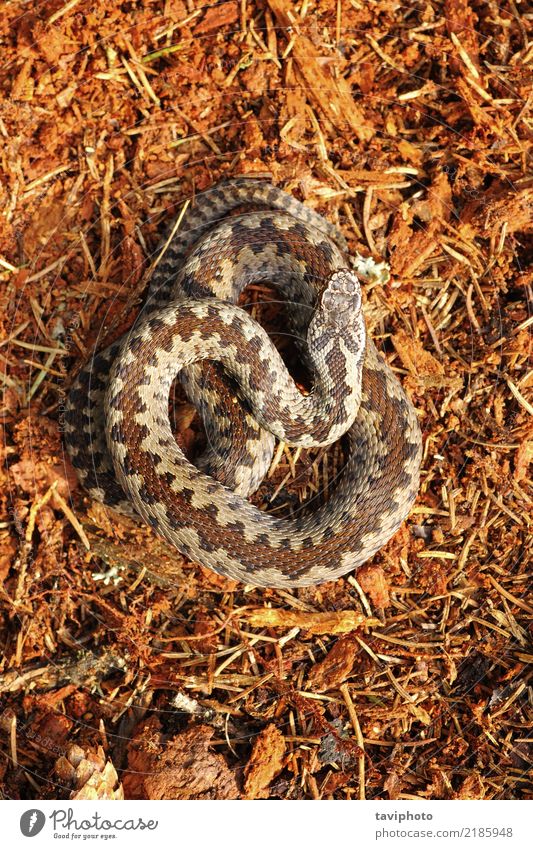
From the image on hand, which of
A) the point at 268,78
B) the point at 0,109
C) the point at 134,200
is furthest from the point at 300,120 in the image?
the point at 0,109

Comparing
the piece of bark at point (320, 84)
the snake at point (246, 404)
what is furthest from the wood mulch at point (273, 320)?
the snake at point (246, 404)

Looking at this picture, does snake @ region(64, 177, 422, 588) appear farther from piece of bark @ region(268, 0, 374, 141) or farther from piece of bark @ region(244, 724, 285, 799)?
piece of bark @ region(244, 724, 285, 799)

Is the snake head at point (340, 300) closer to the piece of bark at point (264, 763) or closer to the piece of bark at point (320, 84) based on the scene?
the piece of bark at point (320, 84)

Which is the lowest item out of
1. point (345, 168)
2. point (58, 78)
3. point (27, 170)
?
point (345, 168)

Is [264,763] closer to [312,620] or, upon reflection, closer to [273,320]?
[312,620]

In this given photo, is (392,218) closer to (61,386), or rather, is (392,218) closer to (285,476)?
(285,476)

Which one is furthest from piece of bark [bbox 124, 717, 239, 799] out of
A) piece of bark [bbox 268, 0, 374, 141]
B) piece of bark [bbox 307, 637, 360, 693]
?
piece of bark [bbox 268, 0, 374, 141]
